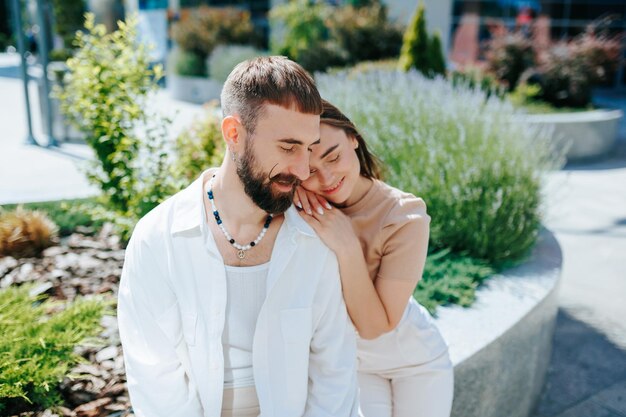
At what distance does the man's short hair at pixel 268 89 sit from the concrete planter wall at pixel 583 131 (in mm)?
8111

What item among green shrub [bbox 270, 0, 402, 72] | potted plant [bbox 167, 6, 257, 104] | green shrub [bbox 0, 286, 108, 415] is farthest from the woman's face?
potted plant [bbox 167, 6, 257, 104]

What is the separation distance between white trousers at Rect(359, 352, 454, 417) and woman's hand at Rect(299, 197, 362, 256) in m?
0.62

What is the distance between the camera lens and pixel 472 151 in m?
4.21

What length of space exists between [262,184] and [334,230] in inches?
12.5

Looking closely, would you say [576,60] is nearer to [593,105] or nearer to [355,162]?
[593,105]

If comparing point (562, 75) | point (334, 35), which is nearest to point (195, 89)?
point (334, 35)

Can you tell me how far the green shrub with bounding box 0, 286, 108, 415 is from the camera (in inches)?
92.9

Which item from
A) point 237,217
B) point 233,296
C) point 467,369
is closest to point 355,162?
point 237,217

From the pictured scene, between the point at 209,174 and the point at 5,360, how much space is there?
3.56 feet

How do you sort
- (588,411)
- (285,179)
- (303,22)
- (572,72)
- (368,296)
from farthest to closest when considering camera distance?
(303,22) < (572,72) < (588,411) < (368,296) < (285,179)

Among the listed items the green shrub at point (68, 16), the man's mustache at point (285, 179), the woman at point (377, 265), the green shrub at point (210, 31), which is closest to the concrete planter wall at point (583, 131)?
the woman at point (377, 265)

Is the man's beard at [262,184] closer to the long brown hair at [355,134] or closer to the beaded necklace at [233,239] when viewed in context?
the beaded necklace at [233,239]

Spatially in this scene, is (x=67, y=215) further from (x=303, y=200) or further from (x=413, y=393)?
(x=413, y=393)

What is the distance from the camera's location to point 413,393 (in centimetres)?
236
